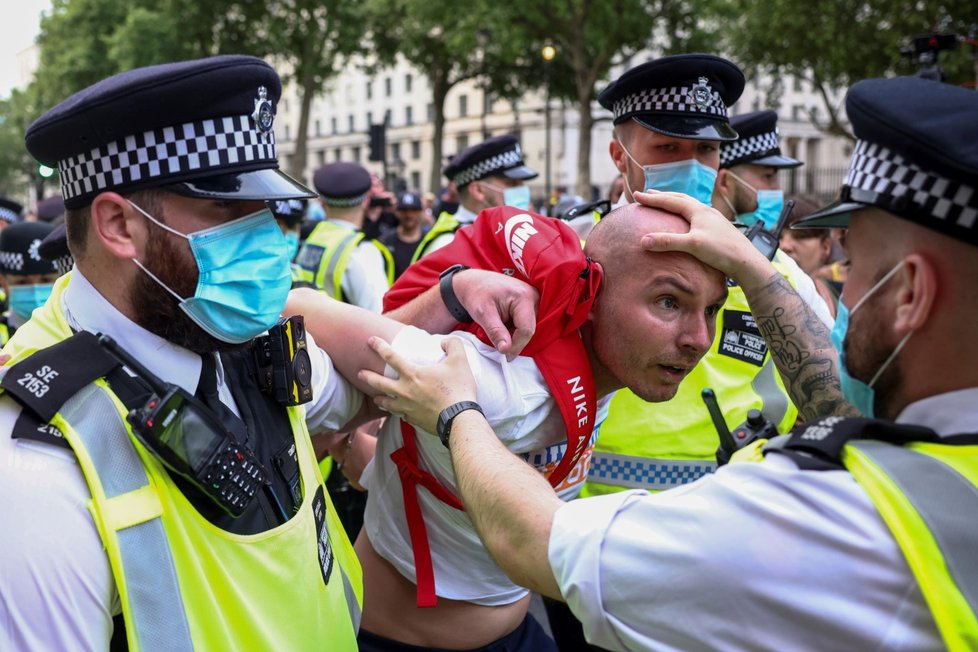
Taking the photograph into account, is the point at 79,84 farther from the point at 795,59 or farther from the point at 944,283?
the point at 944,283

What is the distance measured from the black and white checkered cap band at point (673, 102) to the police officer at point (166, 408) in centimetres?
174

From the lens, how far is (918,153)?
1.46 metres

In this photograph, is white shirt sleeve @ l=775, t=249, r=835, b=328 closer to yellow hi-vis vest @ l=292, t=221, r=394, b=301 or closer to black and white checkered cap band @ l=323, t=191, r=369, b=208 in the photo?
yellow hi-vis vest @ l=292, t=221, r=394, b=301

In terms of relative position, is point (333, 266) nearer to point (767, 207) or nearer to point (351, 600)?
point (767, 207)

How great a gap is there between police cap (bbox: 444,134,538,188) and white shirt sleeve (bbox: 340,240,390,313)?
1113 millimetres

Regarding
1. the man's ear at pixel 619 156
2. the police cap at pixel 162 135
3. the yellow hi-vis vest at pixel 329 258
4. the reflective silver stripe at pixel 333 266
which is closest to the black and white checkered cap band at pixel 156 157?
the police cap at pixel 162 135

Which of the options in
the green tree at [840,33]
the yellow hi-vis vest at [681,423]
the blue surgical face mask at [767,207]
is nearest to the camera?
the yellow hi-vis vest at [681,423]

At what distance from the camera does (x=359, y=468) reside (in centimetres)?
294

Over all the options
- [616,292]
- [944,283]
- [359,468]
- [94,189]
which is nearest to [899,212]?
[944,283]

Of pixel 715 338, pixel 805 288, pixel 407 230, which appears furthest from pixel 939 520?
pixel 407 230

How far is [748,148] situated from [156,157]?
3371 mm

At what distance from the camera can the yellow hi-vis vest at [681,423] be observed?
324 cm

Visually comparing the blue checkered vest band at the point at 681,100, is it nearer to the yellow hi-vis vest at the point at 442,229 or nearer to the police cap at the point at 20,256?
the yellow hi-vis vest at the point at 442,229

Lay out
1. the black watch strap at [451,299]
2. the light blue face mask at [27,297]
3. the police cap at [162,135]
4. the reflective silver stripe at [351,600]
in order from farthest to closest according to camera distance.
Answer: the light blue face mask at [27,297]
the black watch strap at [451,299]
the reflective silver stripe at [351,600]
the police cap at [162,135]
